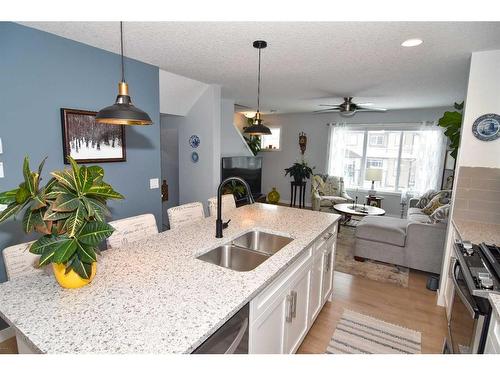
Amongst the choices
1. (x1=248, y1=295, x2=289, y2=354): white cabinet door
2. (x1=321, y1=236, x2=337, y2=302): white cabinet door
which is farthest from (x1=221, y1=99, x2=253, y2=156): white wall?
(x1=248, y1=295, x2=289, y2=354): white cabinet door

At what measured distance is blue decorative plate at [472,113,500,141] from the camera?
2.32m

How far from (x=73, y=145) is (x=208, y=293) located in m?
2.14

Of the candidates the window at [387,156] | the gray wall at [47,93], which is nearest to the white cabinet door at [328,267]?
the gray wall at [47,93]

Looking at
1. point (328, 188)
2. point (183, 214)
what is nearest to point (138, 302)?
point (183, 214)

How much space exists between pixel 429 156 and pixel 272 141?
146 inches

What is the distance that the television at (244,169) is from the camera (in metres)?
4.95

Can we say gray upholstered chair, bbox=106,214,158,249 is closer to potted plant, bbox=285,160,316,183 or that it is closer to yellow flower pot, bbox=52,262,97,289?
yellow flower pot, bbox=52,262,97,289

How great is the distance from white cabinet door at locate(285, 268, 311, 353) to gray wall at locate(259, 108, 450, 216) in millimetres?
5034

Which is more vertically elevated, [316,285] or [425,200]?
[425,200]

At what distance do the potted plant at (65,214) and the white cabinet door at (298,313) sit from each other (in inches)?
44.2

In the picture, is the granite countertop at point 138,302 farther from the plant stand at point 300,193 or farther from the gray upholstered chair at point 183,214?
the plant stand at point 300,193

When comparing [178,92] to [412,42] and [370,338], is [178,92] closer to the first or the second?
[412,42]

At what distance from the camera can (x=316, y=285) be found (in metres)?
2.14
